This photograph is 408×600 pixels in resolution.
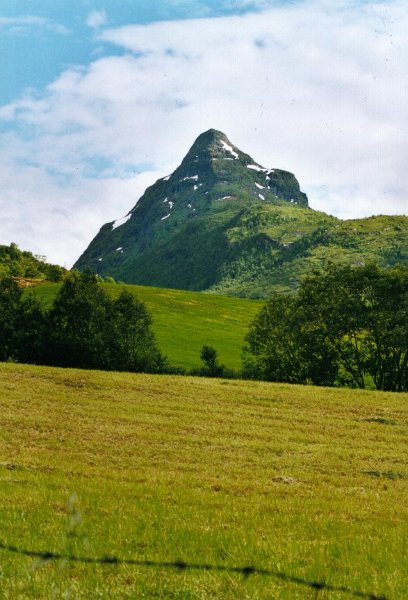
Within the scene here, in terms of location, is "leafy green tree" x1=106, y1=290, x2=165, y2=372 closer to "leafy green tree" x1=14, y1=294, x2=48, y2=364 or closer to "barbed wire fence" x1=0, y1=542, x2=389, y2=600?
"leafy green tree" x1=14, y1=294, x2=48, y2=364

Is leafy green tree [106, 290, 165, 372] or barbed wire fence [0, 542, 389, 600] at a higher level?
leafy green tree [106, 290, 165, 372]

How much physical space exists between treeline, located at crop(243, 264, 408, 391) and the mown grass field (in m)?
35.3

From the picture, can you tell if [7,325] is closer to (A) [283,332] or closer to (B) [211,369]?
(B) [211,369]

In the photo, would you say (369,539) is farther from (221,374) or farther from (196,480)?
(221,374)

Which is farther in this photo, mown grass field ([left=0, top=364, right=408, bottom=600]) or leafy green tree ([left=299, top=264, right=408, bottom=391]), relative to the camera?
leafy green tree ([left=299, top=264, right=408, bottom=391])

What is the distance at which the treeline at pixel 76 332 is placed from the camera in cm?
6969

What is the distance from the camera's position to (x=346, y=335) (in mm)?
77375

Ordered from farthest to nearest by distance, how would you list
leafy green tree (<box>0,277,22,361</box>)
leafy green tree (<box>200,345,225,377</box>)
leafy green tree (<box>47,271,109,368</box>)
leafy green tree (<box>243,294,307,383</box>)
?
1. leafy green tree (<box>200,345,225,377</box>)
2. leafy green tree (<box>243,294,307,383</box>)
3. leafy green tree (<box>0,277,22,361</box>)
4. leafy green tree (<box>47,271,109,368</box>)

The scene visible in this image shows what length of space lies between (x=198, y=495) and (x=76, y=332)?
5612 centimetres

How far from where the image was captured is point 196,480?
18.5 metres

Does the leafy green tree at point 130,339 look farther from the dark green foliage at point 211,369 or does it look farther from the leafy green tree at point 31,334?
the leafy green tree at point 31,334

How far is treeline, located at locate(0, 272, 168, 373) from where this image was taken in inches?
2744

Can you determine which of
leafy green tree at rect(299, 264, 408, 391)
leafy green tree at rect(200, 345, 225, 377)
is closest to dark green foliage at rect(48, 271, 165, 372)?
leafy green tree at rect(200, 345, 225, 377)

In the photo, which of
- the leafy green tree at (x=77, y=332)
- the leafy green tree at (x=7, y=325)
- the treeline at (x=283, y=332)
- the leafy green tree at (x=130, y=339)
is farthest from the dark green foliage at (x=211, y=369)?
the leafy green tree at (x=7, y=325)
